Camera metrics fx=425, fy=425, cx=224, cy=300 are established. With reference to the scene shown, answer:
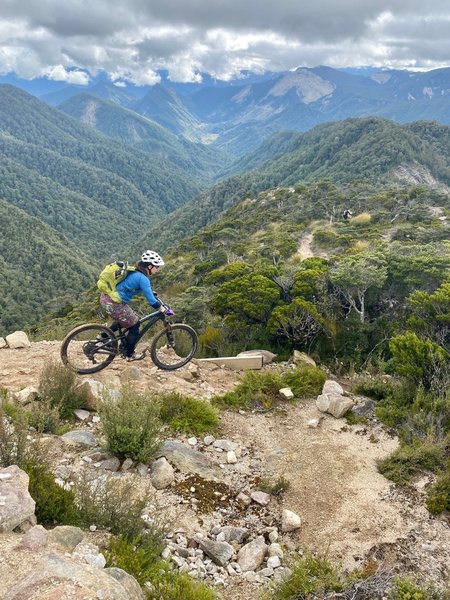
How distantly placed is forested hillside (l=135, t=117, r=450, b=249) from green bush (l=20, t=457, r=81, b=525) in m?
107

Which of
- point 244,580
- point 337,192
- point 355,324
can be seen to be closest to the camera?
point 244,580

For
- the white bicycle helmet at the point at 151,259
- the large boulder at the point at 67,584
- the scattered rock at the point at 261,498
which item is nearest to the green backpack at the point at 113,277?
the white bicycle helmet at the point at 151,259

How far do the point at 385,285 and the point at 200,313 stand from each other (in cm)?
751

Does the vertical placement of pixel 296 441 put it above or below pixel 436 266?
below

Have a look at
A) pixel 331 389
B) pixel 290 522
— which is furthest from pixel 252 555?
pixel 331 389

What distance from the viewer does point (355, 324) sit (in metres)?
13.5

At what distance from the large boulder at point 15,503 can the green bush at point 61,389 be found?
9.14 ft

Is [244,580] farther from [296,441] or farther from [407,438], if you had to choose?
[407,438]

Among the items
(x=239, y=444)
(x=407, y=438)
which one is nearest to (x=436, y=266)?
(x=407, y=438)

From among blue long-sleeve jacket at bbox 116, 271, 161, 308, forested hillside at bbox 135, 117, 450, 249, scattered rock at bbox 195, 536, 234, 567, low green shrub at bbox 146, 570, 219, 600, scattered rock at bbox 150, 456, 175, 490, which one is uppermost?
forested hillside at bbox 135, 117, 450, 249

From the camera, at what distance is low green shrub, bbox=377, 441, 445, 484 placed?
18.9 ft

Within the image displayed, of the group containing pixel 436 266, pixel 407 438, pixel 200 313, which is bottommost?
pixel 200 313

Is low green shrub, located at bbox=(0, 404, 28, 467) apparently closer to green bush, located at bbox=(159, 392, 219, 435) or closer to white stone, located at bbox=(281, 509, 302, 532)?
green bush, located at bbox=(159, 392, 219, 435)

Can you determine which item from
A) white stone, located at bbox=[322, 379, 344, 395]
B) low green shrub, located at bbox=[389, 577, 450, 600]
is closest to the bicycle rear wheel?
white stone, located at bbox=[322, 379, 344, 395]
